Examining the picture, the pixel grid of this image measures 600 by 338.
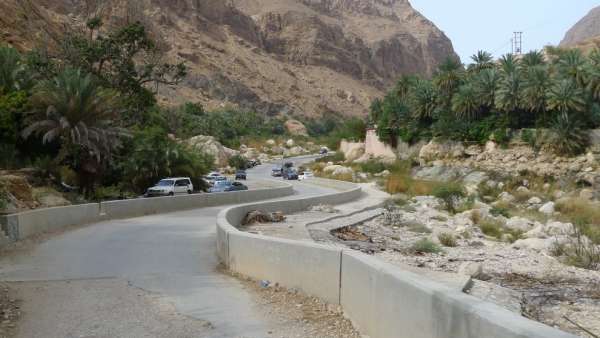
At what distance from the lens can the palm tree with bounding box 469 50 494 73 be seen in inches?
3086

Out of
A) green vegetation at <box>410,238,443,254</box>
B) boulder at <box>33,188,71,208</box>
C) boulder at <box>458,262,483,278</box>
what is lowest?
boulder at <box>33,188,71,208</box>

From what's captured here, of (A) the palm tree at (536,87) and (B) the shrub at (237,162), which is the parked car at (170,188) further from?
(B) the shrub at (237,162)

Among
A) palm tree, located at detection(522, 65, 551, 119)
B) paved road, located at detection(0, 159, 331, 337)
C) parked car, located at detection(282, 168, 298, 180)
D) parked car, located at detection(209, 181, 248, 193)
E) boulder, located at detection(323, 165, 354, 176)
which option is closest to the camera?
paved road, located at detection(0, 159, 331, 337)

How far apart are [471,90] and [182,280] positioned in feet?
212

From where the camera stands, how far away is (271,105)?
15862 cm

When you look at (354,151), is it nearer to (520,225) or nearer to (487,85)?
(487,85)

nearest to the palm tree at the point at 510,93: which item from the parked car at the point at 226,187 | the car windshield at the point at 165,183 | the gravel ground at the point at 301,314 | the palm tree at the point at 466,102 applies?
the palm tree at the point at 466,102

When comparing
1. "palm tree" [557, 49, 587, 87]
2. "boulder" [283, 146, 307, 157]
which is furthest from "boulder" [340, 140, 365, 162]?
"palm tree" [557, 49, 587, 87]

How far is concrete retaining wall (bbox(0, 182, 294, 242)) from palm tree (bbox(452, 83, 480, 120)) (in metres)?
36.6

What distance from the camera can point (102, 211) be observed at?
88.8 ft

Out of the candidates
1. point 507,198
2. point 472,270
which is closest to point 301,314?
point 472,270

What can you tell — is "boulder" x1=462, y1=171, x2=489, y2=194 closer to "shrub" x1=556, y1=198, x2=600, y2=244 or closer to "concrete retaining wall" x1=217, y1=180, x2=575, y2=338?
"shrub" x1=556, y1=198, x2=600, y2=244

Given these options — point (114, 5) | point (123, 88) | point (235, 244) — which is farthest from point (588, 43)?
point (235, 244)

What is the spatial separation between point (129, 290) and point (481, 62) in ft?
241
